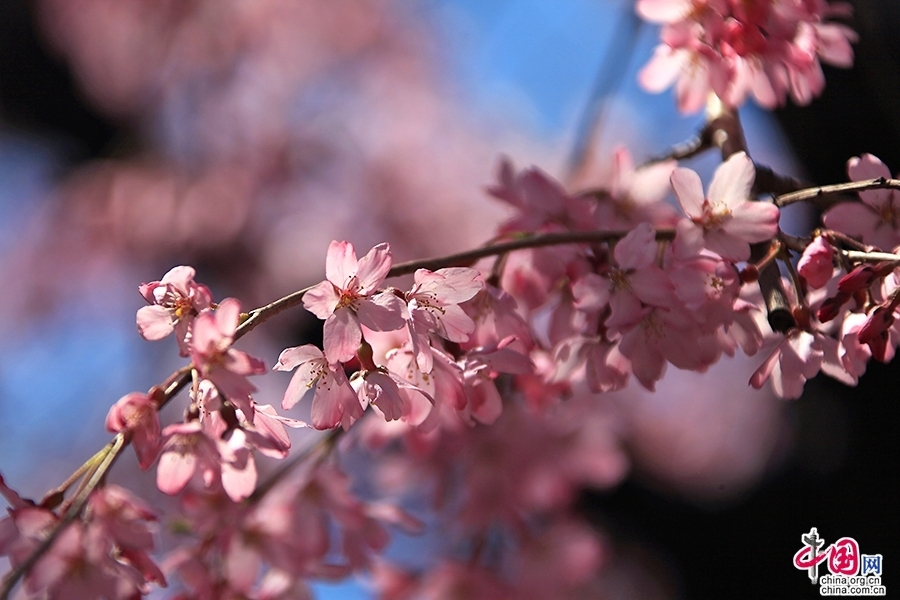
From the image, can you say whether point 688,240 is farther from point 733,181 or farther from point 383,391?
point 383,391

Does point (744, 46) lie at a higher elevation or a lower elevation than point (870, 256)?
higher

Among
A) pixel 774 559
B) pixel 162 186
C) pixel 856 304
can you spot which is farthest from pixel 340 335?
pixel 162 186

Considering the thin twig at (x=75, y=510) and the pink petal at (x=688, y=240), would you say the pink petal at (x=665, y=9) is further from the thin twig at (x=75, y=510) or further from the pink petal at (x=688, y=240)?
the thin twig at (x=75, y=510)

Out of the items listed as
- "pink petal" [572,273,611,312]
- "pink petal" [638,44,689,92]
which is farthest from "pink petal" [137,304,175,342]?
"pink petal" [638,44,689,92]

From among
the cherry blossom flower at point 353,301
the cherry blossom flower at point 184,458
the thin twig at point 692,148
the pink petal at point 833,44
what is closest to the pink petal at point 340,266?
the cherry blossom flower at point 353,301

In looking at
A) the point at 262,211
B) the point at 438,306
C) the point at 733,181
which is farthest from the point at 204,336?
the point at 262,211

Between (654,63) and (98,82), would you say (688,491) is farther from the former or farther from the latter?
(98,82)
